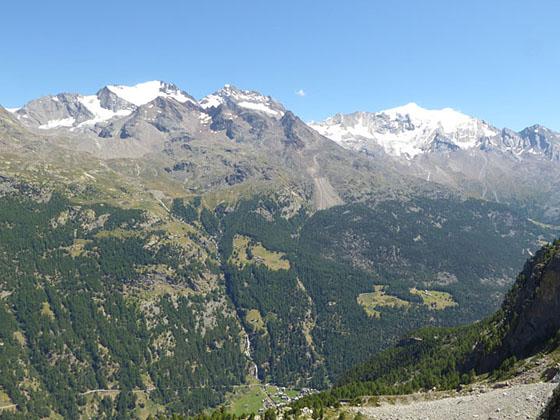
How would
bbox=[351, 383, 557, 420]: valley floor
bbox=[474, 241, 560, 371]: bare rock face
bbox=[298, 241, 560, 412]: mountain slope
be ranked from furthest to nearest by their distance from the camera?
bbox=[474, 241, 560, 371]: bare rock face → bbox=[298, 241, 560, 412]: mountain slope → bbox=[351, 383, 557, 420]: valley floor

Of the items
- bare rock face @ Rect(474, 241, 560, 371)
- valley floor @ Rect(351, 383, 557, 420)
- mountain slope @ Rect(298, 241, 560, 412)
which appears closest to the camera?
valley floor @ Rect(351, 383, 557, 420)

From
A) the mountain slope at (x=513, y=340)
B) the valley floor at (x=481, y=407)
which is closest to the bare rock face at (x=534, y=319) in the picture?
the mountain slope at (x=513, y=340)

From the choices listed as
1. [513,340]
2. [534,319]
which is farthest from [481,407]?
[513,340]

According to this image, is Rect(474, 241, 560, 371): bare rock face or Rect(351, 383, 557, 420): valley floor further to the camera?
Rect(474, 241, 560, 371): bare rock face

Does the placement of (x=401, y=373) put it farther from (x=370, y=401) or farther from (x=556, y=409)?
(x=556, y=409)

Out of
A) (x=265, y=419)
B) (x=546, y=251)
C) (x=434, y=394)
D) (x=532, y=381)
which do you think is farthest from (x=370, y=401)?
(x=546, y=251)

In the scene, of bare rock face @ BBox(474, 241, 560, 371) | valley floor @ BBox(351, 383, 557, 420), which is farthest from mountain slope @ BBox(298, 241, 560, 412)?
valley floor @ BBox(351, 383, 557, 420)

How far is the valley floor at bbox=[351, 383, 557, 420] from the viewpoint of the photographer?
251ft

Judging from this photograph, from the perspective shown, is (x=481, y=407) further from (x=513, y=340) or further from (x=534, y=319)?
(x=513, y=340)

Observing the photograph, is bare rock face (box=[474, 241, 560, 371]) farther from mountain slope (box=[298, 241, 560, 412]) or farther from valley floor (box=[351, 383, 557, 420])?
valley floor (box=[351, 383, 557, 420])

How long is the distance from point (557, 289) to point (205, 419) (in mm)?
83616

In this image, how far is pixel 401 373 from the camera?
18138cm

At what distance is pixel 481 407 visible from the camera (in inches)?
3307

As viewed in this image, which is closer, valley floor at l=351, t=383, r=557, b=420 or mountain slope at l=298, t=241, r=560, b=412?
valley floor at l=351, t=383, r=557, b=420
